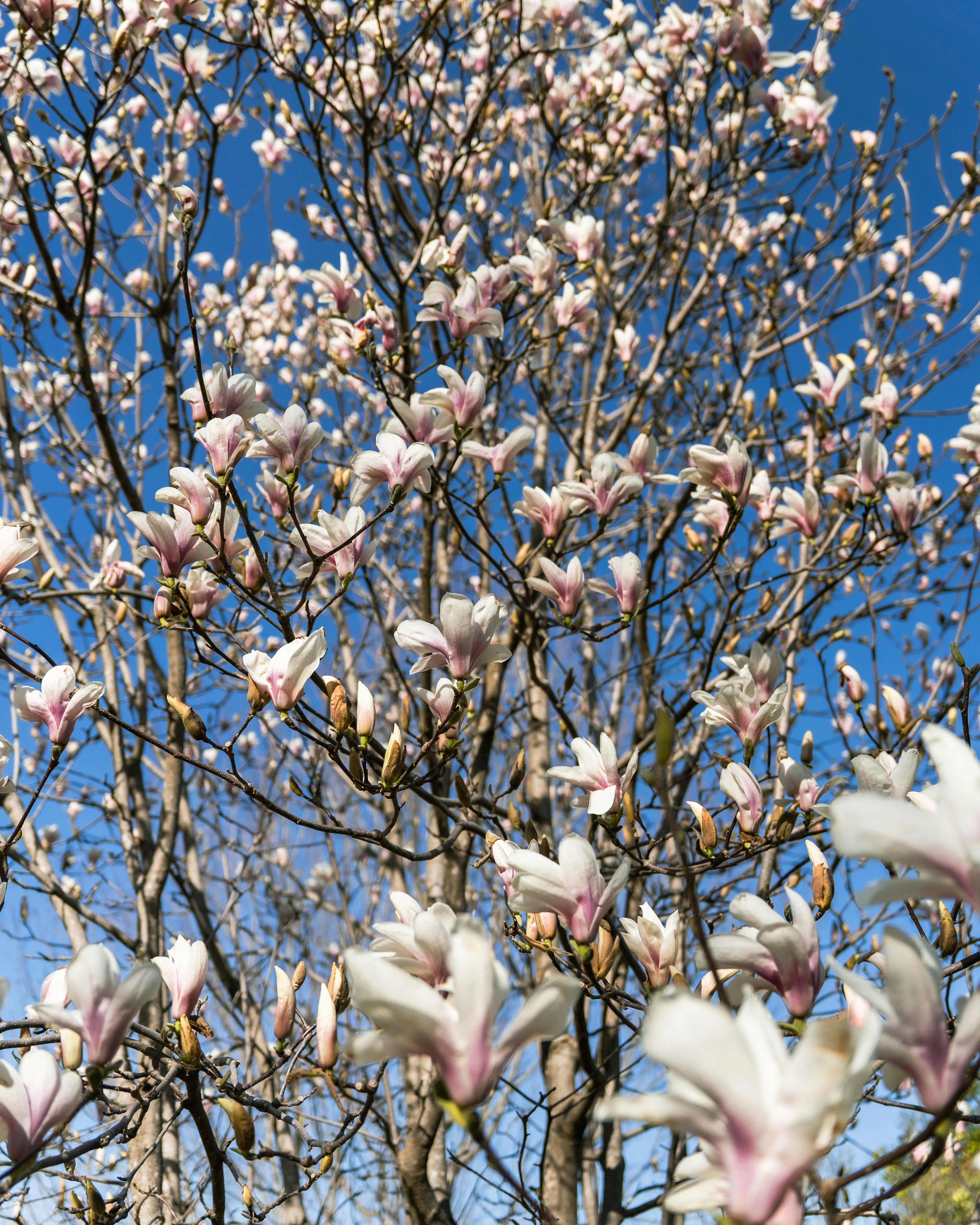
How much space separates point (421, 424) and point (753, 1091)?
176 cm

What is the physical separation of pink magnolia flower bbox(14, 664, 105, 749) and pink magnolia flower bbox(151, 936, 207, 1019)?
1.81ft

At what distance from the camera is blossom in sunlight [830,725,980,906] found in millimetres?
734

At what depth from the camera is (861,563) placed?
254cm

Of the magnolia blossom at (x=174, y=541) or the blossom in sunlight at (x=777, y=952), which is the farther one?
the magnolia blossom at (x=174, y=541)

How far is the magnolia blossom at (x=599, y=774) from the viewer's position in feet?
5.52

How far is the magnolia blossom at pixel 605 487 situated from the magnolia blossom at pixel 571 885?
112 cm

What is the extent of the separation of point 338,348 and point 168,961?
114 inches

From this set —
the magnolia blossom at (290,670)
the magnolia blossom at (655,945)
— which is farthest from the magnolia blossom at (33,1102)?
the magnolia blossom at (655,945)

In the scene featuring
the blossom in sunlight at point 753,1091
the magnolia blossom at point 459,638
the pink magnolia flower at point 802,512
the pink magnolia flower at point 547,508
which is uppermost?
the pink magnolia flower at point 802,512

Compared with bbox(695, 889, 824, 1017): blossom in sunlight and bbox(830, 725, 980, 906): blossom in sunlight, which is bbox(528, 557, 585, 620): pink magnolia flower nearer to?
bbox(695, 889, 824, 1017): blossom in sunlight

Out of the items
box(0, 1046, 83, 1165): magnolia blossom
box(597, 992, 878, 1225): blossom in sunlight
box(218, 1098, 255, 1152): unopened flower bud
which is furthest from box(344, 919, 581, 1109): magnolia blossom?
box(218, 1098, 255, 1152): unopened flower bud

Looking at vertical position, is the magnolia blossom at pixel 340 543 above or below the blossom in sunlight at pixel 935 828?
above

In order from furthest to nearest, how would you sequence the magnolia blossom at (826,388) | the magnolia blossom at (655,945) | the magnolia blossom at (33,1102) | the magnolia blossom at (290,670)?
the magnolia blossom at (826,388) → the magnolia blossom at (290,670) → the magnolia blossom at (655,945) → the magnolia blossom at (33,1102)

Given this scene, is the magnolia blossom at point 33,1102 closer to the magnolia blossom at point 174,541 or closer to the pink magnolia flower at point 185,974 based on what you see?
the pink magnolia flower at point 185,974
